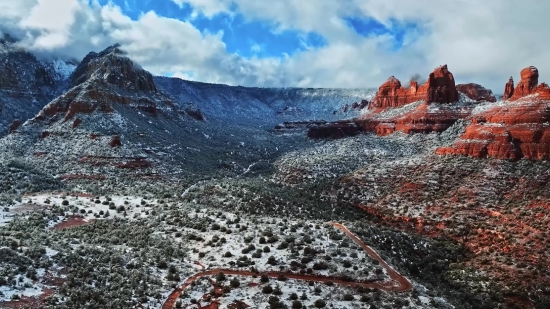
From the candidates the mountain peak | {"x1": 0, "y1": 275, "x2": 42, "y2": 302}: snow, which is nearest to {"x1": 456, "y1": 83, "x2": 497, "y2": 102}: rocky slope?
the mountain peak

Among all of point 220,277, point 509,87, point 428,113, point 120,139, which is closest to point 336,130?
point 428,113

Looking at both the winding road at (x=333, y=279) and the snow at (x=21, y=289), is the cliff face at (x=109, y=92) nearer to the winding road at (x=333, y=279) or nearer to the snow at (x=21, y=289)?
the winding road at (x=333, y=279)

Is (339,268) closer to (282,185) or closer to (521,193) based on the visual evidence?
(521,193)

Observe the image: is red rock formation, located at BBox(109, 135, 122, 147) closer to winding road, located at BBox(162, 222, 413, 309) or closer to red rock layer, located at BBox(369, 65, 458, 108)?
winding road, located at BBox(162, 222, 413, 309)

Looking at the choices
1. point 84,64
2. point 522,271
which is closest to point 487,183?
point 522,271

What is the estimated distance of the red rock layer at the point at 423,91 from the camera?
101 meters

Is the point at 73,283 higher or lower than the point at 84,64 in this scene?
lower

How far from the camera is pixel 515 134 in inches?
2180

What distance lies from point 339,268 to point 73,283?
16465 millimetres

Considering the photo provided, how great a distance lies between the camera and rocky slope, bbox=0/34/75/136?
393ft

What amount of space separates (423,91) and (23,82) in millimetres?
127538

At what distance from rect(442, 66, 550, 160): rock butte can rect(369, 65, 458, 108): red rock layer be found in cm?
3944

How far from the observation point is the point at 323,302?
23000 millimetres

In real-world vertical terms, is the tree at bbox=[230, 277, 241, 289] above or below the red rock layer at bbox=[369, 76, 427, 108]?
below
